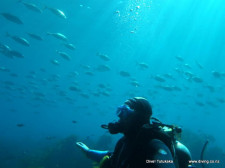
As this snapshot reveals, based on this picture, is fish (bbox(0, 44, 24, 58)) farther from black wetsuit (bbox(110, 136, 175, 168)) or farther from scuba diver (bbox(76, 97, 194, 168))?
black wetsuit (bbox(110, 136, 175, 168))

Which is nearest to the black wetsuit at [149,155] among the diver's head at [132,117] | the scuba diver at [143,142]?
the scuba diver at [143,142]

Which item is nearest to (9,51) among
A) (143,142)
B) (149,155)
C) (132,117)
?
(132,117)

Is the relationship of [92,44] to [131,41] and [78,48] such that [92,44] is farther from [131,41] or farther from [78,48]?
[131,41]

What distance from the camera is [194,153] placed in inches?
656

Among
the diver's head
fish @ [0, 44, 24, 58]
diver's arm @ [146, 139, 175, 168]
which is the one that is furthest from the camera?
fish @ [0, 44, 24, 58]

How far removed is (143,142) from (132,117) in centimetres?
36

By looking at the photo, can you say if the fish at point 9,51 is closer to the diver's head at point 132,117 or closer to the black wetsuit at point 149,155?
the diver's head at point 132,117

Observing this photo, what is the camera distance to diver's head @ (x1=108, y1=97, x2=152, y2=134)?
85.4 inches

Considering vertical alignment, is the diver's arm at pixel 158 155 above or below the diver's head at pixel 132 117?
below

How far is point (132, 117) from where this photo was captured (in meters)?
2.19

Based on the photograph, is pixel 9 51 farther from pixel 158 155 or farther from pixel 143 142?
pixel 158 155

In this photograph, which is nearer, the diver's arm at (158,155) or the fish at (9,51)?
the diver's arm at (158,155)

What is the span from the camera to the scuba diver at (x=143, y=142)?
167cm

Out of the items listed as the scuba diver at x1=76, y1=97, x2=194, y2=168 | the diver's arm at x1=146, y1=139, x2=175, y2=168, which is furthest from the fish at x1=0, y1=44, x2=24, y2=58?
the diver's arm at x1=146, y1=139, x2=175, y2=168
